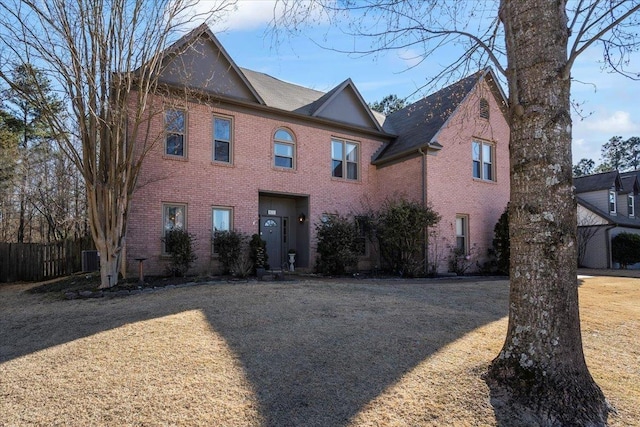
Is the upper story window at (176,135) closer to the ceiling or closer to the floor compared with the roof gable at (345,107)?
closer to the floor

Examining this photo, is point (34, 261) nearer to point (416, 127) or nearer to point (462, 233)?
point (416, 127)

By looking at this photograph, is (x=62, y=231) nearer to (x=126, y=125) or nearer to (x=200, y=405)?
(x=126, y=125)

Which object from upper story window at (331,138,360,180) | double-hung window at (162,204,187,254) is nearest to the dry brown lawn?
double-hung window at (162,204,187,254)

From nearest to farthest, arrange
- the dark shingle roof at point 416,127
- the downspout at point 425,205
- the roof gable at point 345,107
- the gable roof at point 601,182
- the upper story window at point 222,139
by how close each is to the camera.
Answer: the upper story window at point 222,139 → the downspout at point 425,205 → the dark shingle roof at point 416,127 → the roof gable at point 345,107 → the gable roof at point 601,182

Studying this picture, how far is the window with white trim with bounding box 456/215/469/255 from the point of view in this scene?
15172 millimetres

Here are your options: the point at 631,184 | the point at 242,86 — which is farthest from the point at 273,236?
the point at 631,184

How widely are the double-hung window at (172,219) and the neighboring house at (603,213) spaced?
18.3 meters

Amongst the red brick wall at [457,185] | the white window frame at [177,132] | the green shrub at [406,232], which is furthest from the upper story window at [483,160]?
the white window frame at [177,132]

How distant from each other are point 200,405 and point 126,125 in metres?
8.30

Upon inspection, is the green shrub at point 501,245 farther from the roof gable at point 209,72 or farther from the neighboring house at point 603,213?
the roof gable at point 209,72

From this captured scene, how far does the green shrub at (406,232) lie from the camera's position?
12719 mm

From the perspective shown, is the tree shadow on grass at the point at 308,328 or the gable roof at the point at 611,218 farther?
the gable roof at the point at 611,218

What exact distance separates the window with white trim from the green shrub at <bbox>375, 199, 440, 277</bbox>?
8.00 feet

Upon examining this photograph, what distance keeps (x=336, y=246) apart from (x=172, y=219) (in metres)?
5.30
